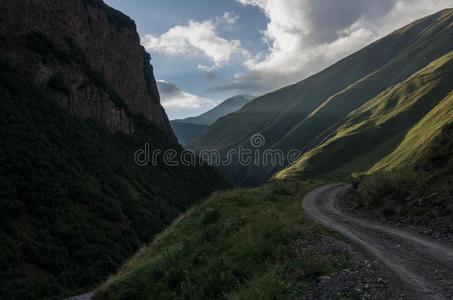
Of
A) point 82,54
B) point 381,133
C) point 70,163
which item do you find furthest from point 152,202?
point 381,133

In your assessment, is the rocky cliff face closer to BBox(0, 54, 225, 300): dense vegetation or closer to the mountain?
the mountain

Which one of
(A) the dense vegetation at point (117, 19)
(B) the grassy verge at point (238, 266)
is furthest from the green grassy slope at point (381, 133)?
(B) the grassy verge at point (238, 266)

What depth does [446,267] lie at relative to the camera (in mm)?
8734

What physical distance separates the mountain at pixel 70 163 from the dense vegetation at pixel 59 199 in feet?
0.55

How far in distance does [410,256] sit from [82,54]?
392 ft

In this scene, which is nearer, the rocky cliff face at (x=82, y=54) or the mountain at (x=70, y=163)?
the mountain at (x=70, y=163)

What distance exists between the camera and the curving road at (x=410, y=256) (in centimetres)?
737

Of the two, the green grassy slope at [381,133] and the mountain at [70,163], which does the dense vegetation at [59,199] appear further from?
the green grassy slope at [381,133]

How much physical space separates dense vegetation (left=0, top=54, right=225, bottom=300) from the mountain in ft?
0.55

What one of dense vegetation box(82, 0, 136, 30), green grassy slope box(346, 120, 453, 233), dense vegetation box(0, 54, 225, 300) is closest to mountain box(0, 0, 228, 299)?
dense vegetation box(0, 54, 225, 300)

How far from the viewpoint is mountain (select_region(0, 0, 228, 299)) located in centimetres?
4444

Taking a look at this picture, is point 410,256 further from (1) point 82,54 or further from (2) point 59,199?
(1) point 82,54

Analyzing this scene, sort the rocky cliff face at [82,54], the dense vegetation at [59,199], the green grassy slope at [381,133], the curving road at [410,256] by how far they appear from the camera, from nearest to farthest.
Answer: the curving road at [410,256] < the dense vegetation at [59,199] < the rocky cliff face at [82,54] < the green grassy slope at [381,133]

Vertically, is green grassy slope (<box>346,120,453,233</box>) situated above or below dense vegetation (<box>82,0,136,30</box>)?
below
